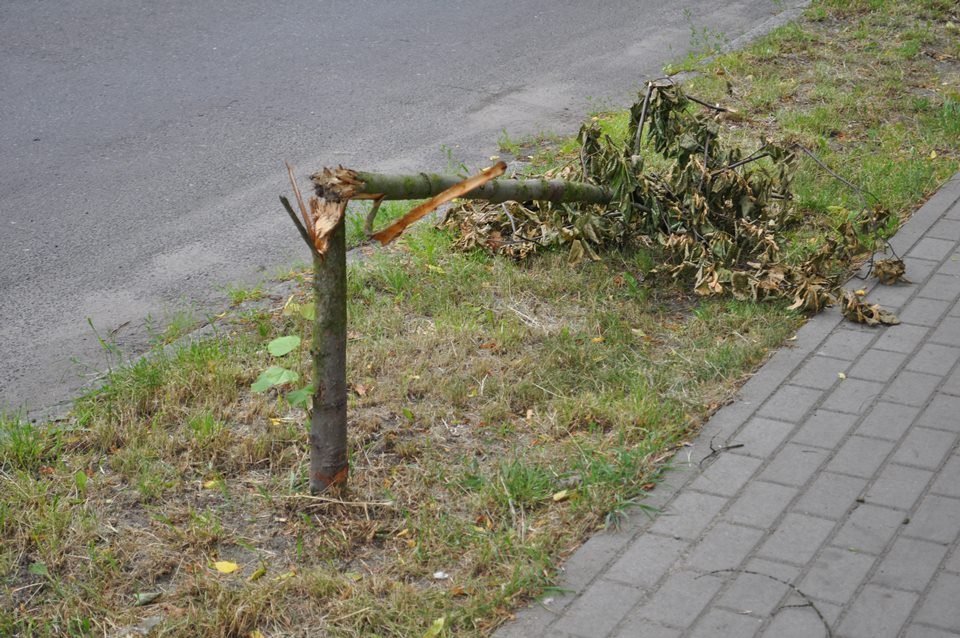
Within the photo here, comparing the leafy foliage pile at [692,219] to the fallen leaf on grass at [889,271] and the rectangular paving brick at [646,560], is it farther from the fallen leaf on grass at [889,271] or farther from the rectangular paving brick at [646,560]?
the rectangular paving brick at [646,560]

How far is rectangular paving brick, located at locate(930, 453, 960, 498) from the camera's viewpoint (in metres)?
3.72

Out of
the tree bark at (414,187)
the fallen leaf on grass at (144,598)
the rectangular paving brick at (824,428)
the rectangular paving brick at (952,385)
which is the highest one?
the tree bark at (414,187)

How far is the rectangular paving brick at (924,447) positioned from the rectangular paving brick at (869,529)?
1.17ft

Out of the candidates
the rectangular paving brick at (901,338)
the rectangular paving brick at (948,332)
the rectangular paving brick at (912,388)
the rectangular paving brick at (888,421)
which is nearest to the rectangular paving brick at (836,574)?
the rectangular paving brick at (888,421)

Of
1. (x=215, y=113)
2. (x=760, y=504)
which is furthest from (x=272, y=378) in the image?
(x=215, y=113)

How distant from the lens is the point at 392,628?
311cm

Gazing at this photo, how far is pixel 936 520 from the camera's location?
3568 mm

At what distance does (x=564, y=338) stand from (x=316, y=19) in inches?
244

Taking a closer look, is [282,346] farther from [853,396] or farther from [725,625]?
[853,396]

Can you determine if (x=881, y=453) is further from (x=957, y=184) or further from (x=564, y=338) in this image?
(x=957, y=184)

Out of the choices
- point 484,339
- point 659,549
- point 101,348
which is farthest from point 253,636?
point 101,348

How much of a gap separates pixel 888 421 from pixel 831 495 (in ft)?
1.98

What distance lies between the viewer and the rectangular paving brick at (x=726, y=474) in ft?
12.3

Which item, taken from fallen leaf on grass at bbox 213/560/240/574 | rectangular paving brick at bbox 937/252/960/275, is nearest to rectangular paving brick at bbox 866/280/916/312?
rectangular paving brick at bbox 937/252/960/275
